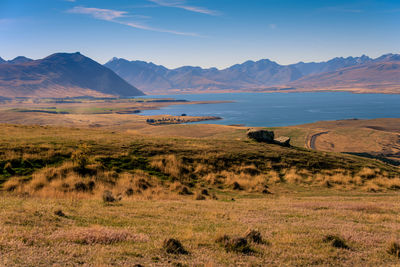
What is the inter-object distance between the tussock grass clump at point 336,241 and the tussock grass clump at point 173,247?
437cm

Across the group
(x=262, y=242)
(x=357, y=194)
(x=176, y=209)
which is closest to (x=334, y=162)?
(x=357, y=194)

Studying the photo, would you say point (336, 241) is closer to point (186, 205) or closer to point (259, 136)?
point (186, 205)

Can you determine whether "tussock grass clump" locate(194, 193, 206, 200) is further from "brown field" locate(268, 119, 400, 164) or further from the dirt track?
the dirt track

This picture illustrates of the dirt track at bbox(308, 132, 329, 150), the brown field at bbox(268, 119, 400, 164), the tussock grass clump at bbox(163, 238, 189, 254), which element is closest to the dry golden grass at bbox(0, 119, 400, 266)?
the tussock grass clump at bbox(163, 238, 189, 254)

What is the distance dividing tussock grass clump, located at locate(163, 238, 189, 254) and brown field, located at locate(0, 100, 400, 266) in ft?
0.36

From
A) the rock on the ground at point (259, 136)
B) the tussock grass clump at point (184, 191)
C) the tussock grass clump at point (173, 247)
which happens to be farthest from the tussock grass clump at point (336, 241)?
the rock on the ground at point (259, 136)

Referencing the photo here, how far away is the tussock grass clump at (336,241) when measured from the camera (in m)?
8.88

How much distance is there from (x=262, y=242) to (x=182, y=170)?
48.9 feet

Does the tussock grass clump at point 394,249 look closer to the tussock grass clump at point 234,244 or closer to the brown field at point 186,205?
the brown field at point 186,205

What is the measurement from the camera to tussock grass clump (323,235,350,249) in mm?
8875

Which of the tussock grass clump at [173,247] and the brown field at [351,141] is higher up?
the tussock grass clump at [173,247]

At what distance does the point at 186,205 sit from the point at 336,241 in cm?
730

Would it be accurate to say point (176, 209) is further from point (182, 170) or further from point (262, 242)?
point (182, 170)

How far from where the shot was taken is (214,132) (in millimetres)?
89938
